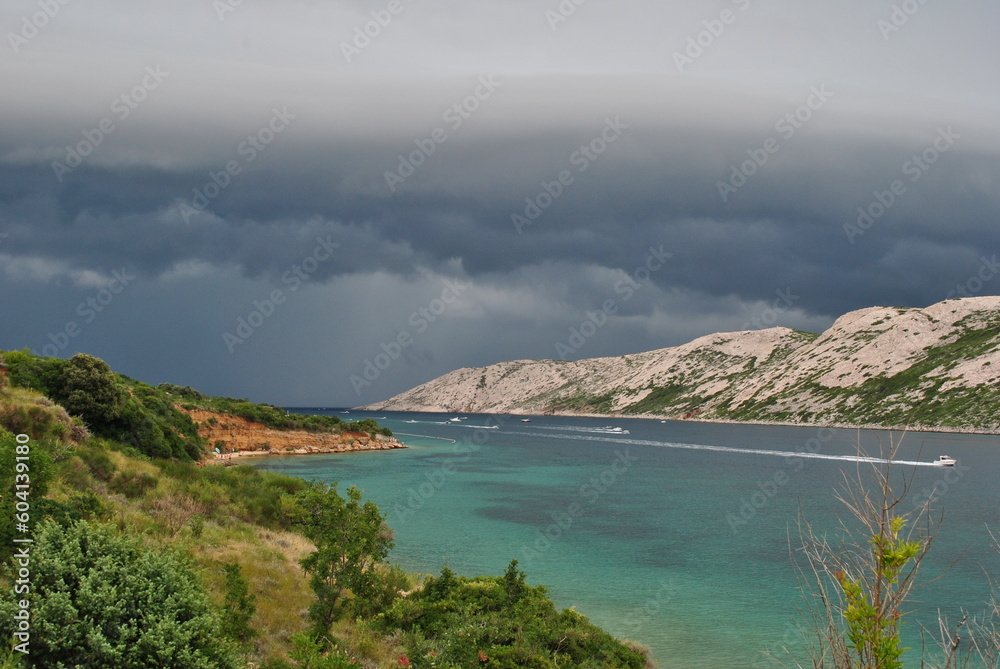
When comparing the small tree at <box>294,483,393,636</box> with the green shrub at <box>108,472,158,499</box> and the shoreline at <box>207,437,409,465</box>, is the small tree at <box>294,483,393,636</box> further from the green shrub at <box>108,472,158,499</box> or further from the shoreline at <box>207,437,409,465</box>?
the shoreline at <box>207,437,409,465</box>

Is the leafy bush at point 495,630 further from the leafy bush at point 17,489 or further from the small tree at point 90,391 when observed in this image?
the small tree at point 90,391

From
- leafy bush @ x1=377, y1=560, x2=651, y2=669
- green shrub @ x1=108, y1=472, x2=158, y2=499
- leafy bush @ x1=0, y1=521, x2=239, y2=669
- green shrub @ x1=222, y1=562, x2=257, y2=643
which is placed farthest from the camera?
green shrub @ x1=108, y1=472, x2=158, y2=499

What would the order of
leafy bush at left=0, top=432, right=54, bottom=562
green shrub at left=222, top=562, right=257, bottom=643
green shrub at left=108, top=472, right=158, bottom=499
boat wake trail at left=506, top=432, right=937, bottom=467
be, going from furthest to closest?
boat wake trail at left=506, top=432, right=937, bottom=467 → green shrub at left=108, top=472, right=158, bottom=499 → leafy bush at left=0, top=432, right=54, bottom=562 → green shrub at left=222, top=562, right=257, bottom=643

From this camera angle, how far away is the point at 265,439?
87062mm

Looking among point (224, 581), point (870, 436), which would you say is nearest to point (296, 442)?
point (224, 581)

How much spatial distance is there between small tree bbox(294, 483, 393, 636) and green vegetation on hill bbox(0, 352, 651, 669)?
0.05 metres

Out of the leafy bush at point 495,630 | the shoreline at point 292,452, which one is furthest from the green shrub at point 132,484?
the shoreline at point 292,452

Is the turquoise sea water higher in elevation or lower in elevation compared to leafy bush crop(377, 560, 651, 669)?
higher

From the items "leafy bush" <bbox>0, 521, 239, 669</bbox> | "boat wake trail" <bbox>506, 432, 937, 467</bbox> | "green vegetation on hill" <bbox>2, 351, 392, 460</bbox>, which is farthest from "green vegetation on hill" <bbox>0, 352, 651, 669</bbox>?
"boat wake trail" <bbox>506, 432, 937, 467</bbox>

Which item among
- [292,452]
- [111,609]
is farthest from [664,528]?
[292,452]

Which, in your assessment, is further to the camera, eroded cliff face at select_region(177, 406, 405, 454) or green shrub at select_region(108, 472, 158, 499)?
eroded cliff face at select_region(177, 406, 405, 454)

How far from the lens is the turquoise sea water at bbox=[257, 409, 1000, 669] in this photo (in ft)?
75.0

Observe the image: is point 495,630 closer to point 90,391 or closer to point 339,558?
point 339,558

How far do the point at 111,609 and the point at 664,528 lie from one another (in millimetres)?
36825
